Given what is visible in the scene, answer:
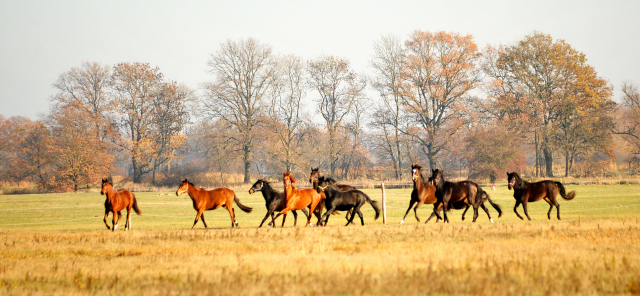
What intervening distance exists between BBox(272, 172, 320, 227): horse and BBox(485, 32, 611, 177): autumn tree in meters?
41.4

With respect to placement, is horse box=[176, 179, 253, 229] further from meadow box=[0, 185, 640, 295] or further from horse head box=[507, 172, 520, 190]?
horse head box=[507, 172, 520, 190]

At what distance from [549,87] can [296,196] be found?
4399 centimetres

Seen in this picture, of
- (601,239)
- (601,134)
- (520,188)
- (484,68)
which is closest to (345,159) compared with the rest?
(484,68)

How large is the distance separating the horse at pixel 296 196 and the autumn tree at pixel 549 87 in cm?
4142

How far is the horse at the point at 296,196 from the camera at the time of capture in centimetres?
1550

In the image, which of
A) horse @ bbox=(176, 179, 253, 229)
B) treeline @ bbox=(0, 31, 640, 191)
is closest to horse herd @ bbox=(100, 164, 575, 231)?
horse @ bbox=(176, 179, 253, 229)

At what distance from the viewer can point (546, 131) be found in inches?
2058

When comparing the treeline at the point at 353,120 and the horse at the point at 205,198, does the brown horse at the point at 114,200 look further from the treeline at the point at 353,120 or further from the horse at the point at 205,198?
the treeline at the point at 353,120

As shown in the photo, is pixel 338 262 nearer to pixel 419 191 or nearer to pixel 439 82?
pixel 419 191

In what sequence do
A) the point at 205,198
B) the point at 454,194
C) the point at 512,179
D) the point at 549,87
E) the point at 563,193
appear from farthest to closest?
the point at 549,87 < the point at 563,193 < the point at 512,179 < the point at 454,194 < the point at 205,198

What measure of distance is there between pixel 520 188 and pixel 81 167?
146ft

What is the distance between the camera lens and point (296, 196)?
51.8 feet

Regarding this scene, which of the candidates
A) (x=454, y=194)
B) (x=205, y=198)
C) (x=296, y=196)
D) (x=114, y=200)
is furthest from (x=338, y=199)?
(x=114, y=200)

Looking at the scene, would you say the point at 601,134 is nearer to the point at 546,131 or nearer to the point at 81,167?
the point at 546,131
